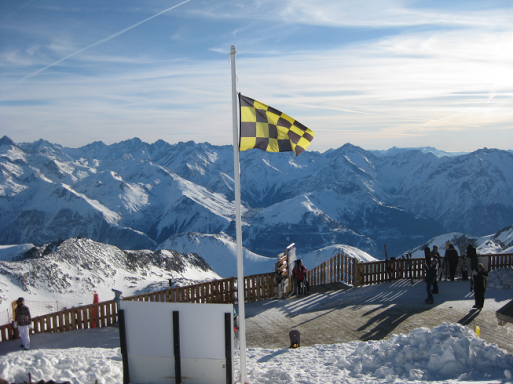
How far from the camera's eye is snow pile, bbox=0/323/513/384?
8469 millimetres

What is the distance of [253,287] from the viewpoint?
655 inches

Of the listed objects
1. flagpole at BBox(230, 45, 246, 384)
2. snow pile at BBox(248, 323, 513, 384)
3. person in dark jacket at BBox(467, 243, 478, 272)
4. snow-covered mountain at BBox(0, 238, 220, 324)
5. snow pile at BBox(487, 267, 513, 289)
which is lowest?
snow-covered mountain at BBox(0, 238, 220, 324)

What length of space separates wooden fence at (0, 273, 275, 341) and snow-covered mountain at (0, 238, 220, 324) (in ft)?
105

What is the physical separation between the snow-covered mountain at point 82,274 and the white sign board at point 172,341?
129 feet

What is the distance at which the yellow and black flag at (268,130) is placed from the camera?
8430 millimetres

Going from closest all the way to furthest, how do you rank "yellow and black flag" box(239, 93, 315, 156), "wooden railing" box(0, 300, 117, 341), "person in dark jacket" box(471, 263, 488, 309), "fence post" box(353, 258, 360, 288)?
"yellow and black flag" box(239, 93, 315, 156), "wooden railing" box(0, 300, 117, 341), "person in dark jacket" box(471, 263, 488, 309), "fence post" box(353, 258, 360, 288)

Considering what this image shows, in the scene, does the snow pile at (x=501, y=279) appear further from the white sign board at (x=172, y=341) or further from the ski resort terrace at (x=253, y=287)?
the white sign board at (x=172, y=341)

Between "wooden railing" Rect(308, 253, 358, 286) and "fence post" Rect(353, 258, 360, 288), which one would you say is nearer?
"fence post" Rect(353, 258, 360, 288)

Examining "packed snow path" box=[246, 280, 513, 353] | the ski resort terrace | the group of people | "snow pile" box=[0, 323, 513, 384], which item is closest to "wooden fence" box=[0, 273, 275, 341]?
the ski resort terrace

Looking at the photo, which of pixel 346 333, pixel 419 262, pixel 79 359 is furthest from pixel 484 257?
pixel 79 359

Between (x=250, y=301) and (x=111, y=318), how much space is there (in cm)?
507

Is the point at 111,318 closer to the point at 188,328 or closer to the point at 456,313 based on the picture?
the point at 188,328

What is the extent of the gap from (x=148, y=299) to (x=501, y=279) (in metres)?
14.1

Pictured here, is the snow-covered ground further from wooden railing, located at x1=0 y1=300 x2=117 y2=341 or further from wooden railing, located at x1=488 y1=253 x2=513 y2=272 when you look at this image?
wooden railing, located at x1=488 y1=253 x2=513 y2=272
